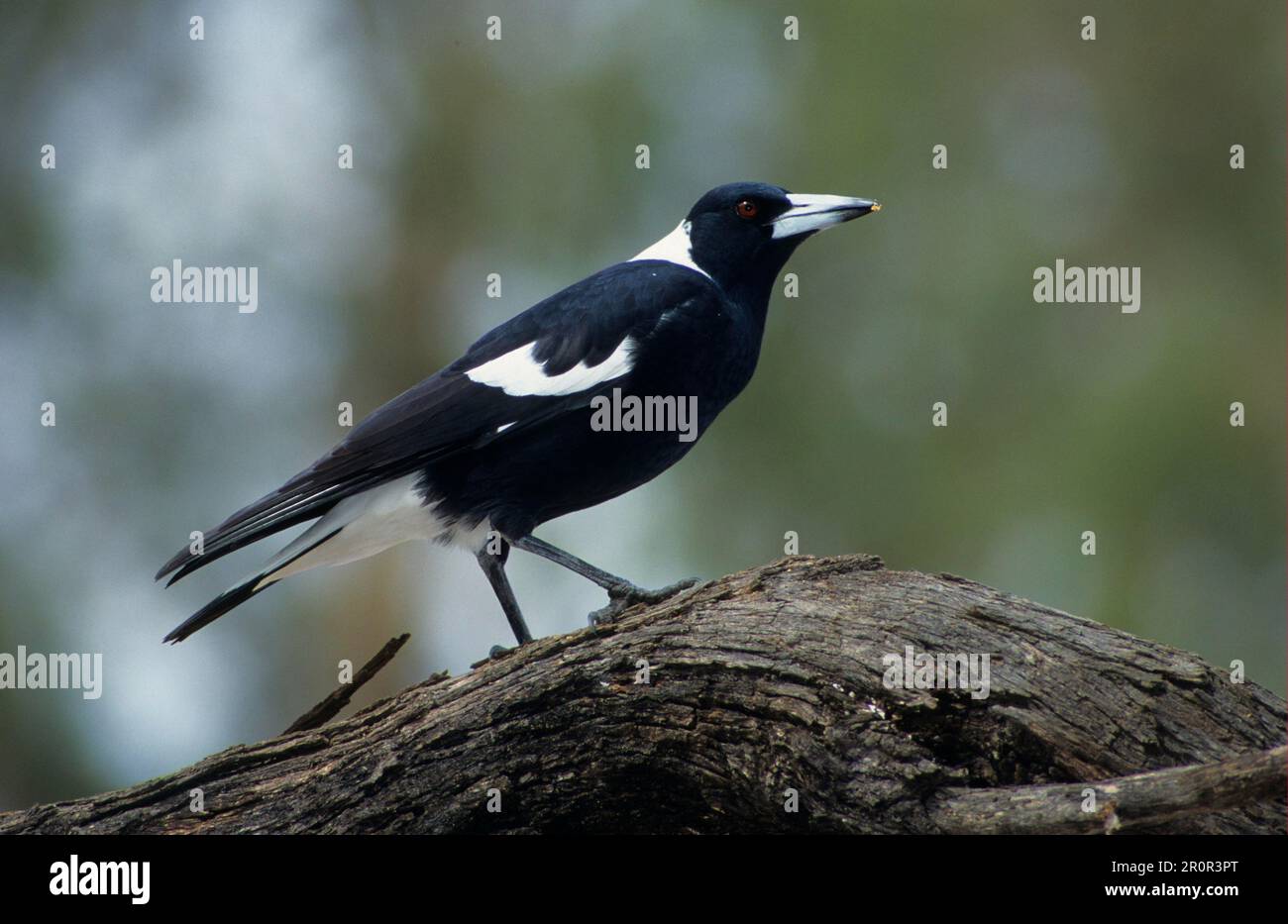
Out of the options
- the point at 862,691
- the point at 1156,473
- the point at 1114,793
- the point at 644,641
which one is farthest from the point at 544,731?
the point at 1156,473

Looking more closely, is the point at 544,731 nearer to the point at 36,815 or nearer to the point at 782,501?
the point at 36,815

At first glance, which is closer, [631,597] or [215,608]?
[631,597]

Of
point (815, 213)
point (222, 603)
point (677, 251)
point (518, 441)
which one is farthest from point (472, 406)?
point (815, 213)

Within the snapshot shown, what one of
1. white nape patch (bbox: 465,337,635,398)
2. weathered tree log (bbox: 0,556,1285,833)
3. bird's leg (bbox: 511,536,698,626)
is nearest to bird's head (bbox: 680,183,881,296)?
white nape patch (bbox: 465,337,635,398)

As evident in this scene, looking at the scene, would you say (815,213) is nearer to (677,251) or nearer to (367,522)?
(677,251)

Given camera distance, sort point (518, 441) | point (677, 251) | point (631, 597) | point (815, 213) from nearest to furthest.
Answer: point (631, 597)
point (518, 441)
point (815, 213)
point (677, 251)

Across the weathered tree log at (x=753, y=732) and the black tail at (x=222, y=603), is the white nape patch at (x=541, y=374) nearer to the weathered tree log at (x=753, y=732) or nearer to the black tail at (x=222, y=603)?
the black tail at (x=222, y=603)

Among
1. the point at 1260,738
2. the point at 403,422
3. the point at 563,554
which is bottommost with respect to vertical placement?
the point at 1260,738
